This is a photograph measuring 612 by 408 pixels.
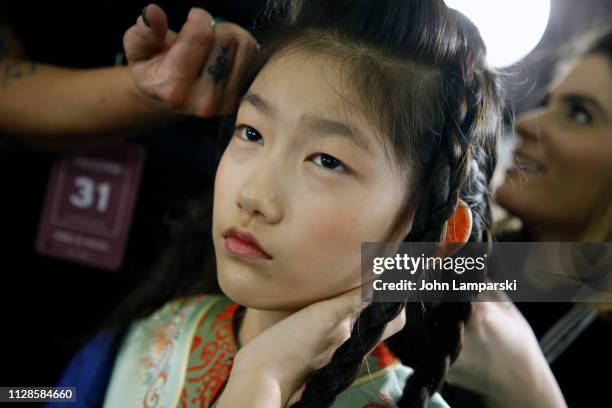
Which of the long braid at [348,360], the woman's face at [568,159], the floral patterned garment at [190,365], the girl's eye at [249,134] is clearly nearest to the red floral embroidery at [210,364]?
the floral patterned garment at [190,365]

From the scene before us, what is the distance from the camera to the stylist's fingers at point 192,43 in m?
0.70

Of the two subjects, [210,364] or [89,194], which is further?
[89,194]

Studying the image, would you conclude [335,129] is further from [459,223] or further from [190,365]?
[190,365]

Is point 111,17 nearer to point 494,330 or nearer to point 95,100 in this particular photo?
point 95,100

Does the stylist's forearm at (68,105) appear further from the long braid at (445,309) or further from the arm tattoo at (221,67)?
the long braid at (445,309)

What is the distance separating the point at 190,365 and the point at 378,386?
212mm

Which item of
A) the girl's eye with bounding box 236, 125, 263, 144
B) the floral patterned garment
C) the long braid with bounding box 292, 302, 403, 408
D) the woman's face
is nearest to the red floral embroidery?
the floral patterned garment

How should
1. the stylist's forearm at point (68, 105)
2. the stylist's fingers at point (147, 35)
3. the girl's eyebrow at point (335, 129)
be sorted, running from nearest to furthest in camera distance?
the girl's eyebrow at point (335, 129), the stylist's fingers at point (147, 35), the stylist's forearm at point (68, 105)

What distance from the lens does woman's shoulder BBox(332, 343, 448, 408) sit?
64 centimetres

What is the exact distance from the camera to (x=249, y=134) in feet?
2.07

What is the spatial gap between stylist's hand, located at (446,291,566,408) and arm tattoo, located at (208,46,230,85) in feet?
1.20

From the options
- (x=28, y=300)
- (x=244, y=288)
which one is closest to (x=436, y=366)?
(x=244, y=288)

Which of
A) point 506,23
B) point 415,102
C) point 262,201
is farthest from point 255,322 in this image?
point 506,23

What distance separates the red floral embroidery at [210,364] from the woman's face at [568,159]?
343mm
